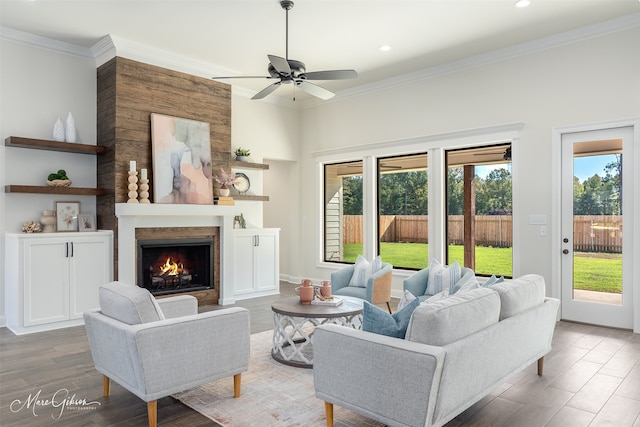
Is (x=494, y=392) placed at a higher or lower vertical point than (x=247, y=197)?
lower

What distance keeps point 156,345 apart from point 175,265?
3550 millimetres

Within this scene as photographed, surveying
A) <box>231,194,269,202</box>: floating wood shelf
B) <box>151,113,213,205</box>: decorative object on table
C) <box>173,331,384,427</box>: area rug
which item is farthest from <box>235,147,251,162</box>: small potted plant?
<box>173,331,384,427</box>: area rug

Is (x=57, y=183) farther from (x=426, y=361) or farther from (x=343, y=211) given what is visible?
(x=426, y=361)

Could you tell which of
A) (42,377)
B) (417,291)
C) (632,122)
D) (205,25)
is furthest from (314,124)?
(42,377)

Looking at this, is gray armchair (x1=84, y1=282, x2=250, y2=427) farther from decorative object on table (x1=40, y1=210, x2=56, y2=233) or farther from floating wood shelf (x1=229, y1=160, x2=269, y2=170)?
floating wood shelf (x1=229, y1=160, x2=269, y2=170)

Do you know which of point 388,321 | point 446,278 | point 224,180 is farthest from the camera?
point 224,180

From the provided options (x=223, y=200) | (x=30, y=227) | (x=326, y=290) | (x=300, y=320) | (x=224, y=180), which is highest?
(x=224, y=180)

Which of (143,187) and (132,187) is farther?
(143,187)

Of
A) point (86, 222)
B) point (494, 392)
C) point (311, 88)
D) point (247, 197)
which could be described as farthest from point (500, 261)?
point (86, 222)

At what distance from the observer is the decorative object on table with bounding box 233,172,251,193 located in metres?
7.00

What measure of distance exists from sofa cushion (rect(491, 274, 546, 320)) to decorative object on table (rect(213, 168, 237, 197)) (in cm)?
405

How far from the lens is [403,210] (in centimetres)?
688

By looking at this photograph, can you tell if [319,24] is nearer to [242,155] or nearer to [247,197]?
[242,155]

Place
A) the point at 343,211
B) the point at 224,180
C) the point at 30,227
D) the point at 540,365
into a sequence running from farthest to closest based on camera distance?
the point at 343,211 < the point at 224,180 < the point at 30,227 < the point at 540,365
